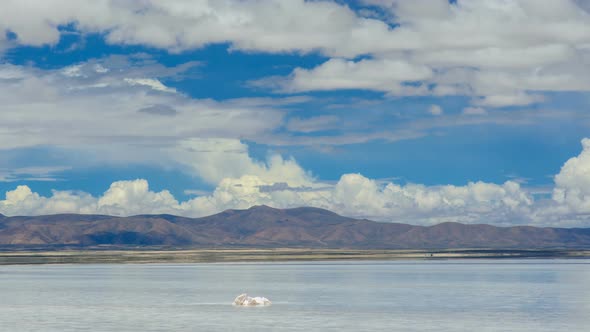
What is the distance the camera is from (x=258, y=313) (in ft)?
208

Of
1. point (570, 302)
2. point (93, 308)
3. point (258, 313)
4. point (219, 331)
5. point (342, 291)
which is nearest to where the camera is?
point (219, 331)

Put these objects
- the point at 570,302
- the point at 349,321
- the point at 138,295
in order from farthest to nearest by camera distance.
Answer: the point at 138,295, the point at 570,302, the point at 349,321

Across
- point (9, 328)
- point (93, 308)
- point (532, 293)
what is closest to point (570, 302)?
point (532, 293)

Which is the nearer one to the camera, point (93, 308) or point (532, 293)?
point (93, 308)

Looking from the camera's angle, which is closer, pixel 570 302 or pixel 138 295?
pixel 570 302

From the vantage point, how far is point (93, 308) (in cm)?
6850

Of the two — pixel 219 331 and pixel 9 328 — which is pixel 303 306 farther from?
pixel 9 328

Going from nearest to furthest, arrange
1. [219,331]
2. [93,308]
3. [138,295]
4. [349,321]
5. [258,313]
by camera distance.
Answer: [219,331] → [349,321] → [258,313] → [93,308] → [138,295]

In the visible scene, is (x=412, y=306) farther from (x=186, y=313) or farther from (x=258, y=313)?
(x=186, y=313)

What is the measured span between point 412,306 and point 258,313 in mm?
13613

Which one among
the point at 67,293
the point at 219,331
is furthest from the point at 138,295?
the point at 219,331

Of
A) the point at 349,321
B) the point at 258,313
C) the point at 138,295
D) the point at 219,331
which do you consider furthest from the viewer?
the point at 138,295

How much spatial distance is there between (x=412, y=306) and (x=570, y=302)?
1439 centimetres

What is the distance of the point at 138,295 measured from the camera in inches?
3319
